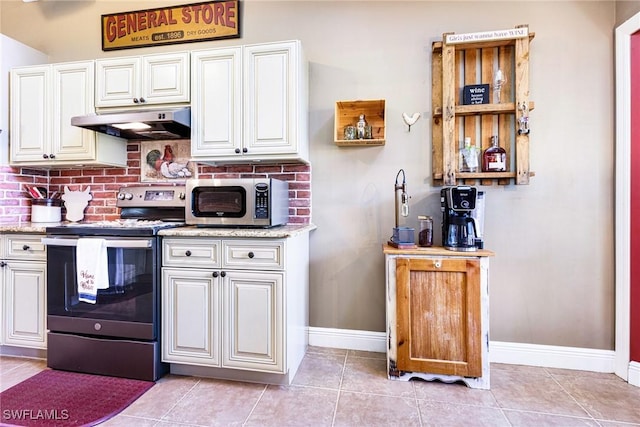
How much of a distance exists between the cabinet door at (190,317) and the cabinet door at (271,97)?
0.89 m

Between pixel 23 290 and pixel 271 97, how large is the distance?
211cm

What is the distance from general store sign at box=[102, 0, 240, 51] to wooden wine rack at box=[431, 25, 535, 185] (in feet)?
5.17

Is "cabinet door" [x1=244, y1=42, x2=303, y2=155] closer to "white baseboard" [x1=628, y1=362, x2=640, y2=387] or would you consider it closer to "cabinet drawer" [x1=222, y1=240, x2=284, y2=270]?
"cabinet drawer" [x1=222, y1=240, x2=284, y2=270]

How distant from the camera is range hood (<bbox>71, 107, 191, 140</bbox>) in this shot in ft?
6.63

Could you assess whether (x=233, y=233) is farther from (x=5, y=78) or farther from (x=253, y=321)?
(x=5, y=78)

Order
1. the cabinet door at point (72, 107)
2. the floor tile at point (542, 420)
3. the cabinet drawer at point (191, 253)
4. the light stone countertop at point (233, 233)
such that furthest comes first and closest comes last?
1. the cabinet door at point (72, 107)
2. the cabinet drawer at point (191, 253)
3. the light stone countertop at point (233, 233)
4. the floor tile at point (542, 420)

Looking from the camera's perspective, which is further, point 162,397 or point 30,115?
point 30,115

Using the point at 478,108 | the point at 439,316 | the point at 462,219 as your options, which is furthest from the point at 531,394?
the point at 478,108

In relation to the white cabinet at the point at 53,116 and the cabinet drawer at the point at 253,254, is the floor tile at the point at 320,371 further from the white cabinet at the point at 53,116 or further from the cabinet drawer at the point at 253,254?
the white cabinet at the point at 53,116

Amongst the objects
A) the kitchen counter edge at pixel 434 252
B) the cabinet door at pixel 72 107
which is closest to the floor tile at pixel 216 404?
the kitchen counter edge at pixel 434 252

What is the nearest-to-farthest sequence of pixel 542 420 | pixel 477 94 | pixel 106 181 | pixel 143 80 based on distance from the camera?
pixel 542 420 < pixel 477 94 < pixel 143 80 < pixel 106 181

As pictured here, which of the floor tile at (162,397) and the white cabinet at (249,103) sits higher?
the white cabinet at (249,103)

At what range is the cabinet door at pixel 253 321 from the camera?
181 cm

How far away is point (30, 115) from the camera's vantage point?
242cm
